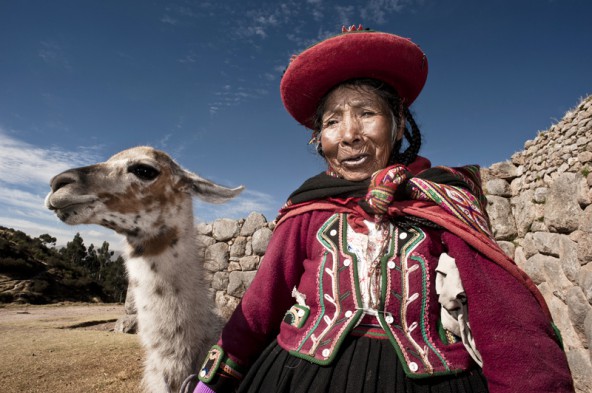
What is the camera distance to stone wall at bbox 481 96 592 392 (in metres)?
3.46

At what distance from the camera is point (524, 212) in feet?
16.3

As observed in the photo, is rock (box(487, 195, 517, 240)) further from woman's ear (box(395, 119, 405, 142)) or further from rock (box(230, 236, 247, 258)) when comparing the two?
rock (box(230, 236, 247, 258))

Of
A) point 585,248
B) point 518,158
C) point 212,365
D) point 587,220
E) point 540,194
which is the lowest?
point 212,365

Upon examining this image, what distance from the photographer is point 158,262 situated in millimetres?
2020

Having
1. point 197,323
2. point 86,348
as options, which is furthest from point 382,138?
point 86,348

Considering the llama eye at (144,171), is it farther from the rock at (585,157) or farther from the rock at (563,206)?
the rock at (585,157)

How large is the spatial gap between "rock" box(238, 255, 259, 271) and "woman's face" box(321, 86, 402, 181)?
570 cm

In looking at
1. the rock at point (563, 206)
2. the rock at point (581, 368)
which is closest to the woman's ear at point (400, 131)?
the rock at point (563, 206)

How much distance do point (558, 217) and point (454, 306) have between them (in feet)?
12.6

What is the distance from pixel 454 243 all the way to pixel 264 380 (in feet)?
2.70

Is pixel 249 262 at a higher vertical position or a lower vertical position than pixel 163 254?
higher

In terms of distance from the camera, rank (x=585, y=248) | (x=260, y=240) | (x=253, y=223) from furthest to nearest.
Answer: (x=253, y=223) → (x=260, y=240) → (x=585, y=248)

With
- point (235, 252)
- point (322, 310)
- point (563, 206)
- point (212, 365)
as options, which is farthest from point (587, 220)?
point (235, 252)

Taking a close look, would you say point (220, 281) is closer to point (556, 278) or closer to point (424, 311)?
point (556, 278)
